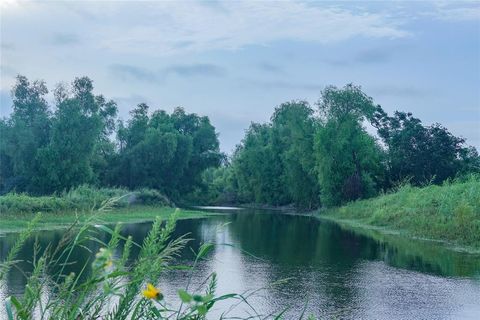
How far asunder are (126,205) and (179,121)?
36.6m

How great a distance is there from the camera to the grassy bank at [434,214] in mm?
23109

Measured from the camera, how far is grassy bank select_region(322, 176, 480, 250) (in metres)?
23.1

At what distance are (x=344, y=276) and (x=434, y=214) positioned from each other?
13.8m

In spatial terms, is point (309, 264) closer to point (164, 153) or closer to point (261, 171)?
point (164, 153)

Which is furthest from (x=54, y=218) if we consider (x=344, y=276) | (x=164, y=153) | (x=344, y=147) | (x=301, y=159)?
(x=164, y=153)

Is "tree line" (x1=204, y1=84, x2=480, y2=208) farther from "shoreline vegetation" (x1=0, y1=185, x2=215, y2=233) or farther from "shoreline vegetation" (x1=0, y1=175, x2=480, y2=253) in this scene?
"shoreline vegetation" (x1=0, y1=185, x2=215, y2=233)

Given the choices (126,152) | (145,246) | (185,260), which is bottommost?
(185,260)

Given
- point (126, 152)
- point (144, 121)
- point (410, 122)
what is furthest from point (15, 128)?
point (410, 122)

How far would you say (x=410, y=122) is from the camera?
5281 cm

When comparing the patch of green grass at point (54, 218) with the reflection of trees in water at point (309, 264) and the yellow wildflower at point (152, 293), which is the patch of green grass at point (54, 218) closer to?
the reflection of trees in water at point (309, 264)

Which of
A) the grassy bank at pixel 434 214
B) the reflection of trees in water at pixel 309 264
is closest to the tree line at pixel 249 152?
the grassy bank at pixel 434 214

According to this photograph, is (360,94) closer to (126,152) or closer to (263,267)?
(126,152)

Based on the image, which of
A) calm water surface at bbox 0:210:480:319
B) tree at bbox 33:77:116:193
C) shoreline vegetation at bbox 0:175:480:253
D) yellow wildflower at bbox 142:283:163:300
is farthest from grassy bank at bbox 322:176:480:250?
tree at bbox 33:77:116:193

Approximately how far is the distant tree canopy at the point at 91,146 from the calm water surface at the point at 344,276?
76.0ft
